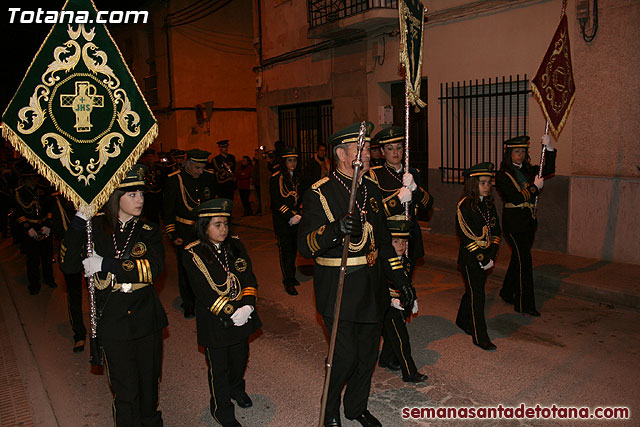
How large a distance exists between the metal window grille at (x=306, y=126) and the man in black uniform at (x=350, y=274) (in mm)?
12049

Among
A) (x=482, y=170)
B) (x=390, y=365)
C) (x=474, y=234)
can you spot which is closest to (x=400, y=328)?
(x=390, y=365)

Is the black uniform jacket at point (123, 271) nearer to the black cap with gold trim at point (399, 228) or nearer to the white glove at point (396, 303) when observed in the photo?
the white glove at point (396, 303)

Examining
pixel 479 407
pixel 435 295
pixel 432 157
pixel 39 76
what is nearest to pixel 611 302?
pixel 435 295

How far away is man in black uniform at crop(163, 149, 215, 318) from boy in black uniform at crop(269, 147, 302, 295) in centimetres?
130

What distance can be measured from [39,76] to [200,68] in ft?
80.9

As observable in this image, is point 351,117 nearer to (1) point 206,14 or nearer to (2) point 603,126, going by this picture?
(2) point 603,126

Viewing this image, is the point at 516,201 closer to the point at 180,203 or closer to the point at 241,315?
the point at 241,315

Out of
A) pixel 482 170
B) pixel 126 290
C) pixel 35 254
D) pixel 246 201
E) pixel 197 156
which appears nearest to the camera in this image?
pixel 126 290

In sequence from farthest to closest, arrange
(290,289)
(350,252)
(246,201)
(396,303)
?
(246,201)
(290,289)
(396,303)
(350,252)

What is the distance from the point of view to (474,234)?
6.26 metres

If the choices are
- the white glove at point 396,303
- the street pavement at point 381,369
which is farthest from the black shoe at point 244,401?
the white glove at point 396,303

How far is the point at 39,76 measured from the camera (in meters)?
4.07

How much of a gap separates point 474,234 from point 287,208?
3.46m

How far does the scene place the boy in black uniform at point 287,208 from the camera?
8.96 meters
